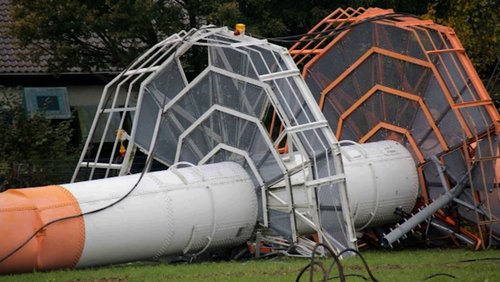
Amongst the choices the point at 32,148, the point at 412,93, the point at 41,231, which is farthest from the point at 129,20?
the point at 41,231

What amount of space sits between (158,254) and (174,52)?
495cm

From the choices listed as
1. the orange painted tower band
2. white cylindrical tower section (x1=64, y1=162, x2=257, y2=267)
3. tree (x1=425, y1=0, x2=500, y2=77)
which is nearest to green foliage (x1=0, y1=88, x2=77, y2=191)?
tree (x1=425, y1=0, x2=500, y2=77)

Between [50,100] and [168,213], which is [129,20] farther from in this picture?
[168,213]

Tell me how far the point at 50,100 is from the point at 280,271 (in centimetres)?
2576

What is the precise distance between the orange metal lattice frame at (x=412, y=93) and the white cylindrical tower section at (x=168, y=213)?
4.19 metres

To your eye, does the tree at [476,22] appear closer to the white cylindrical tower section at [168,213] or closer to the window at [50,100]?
the window at [50,100]

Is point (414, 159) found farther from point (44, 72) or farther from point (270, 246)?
point (44, 72)

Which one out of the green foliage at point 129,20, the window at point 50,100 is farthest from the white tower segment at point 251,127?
the window at point 50,100

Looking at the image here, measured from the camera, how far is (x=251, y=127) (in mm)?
22734

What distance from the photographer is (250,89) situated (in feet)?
74.4

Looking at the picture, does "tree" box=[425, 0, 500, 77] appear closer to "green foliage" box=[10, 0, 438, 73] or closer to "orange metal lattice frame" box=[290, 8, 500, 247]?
"green foliage" box=[10, 0, 438, 73]

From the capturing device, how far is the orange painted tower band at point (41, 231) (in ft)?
63.1

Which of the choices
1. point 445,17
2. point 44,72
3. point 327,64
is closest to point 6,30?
point 44,72

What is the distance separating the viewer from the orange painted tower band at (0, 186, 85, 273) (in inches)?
757
